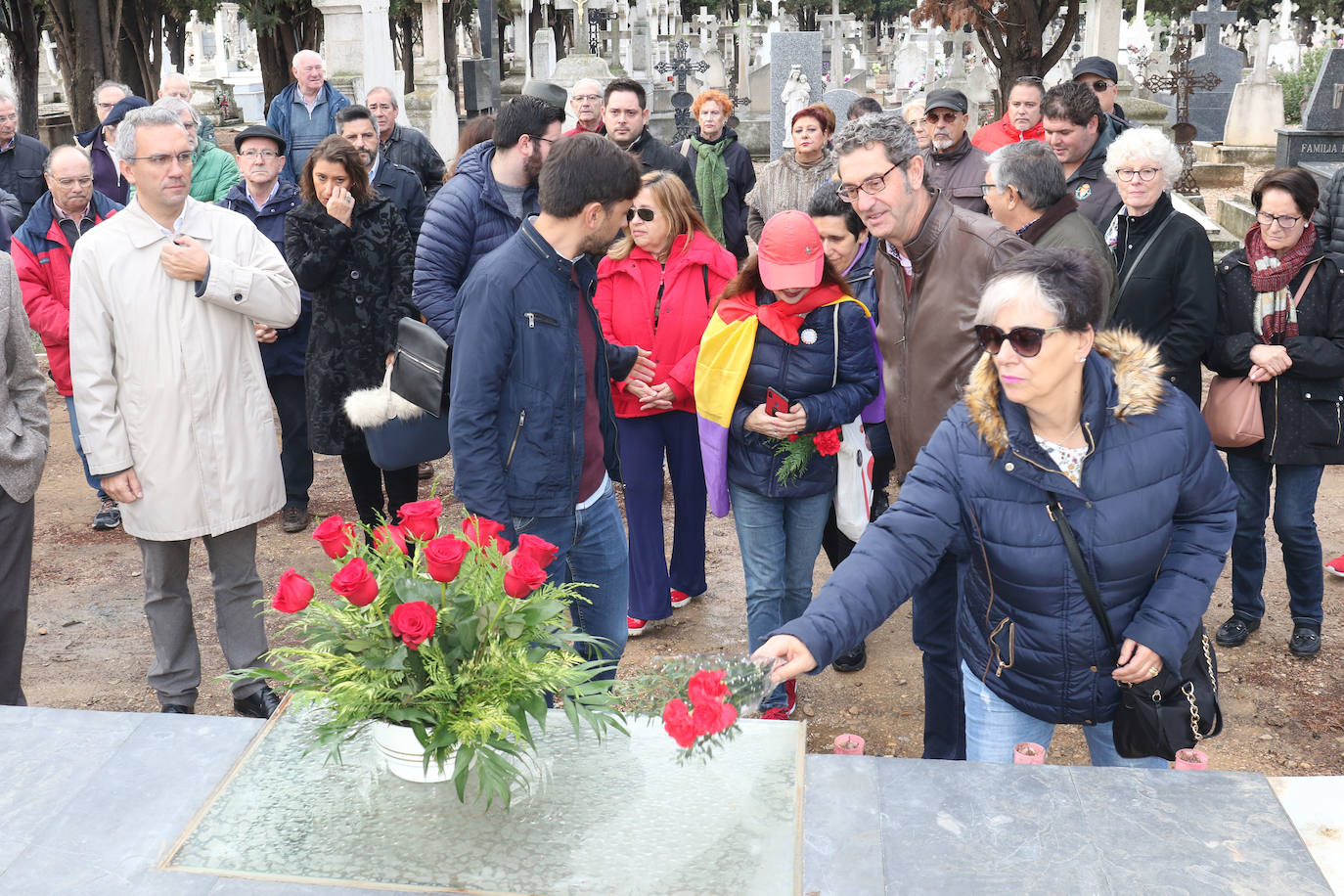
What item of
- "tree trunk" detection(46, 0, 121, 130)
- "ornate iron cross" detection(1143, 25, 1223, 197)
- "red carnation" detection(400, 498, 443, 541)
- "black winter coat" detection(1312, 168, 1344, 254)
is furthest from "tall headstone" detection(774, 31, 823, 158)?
"red carnation" detection(400, 498, 443, 541)

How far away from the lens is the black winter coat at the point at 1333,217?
5.76m

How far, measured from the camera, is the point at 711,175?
823cm

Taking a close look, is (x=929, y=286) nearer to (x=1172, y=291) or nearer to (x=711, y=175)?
(x=1172, y=291)

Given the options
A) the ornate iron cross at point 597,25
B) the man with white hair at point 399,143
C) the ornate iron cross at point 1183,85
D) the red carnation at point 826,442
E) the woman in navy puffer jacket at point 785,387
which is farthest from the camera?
the ornate iron cross at point 597,25

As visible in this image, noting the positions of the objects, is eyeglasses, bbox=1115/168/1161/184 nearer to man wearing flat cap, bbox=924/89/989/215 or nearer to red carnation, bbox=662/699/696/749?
man wearing flat cap, bbox=924/89/989/215

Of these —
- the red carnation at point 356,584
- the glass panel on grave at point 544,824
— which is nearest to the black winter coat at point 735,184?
the glass panel on grave at point 544,824

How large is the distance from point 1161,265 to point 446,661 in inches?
132

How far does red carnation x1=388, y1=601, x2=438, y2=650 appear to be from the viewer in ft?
6.57

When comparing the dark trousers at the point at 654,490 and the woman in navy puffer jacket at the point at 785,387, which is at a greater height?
the woman in navy puffer jacket at the point at 785,387

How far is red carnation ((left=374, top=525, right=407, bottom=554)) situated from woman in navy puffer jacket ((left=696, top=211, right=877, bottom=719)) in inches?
72.0

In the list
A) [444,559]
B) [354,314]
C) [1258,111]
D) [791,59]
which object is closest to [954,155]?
[354,314]

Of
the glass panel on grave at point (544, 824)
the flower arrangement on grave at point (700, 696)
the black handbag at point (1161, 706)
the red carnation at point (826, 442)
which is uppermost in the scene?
the flower arrangement on grave at point (700, 696)

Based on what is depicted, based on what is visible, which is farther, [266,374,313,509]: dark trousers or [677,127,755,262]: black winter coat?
[677,127,755,262]: black winter coat

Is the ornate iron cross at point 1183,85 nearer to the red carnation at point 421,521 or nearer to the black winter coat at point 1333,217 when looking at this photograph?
the black winter coat at point 1333,217
